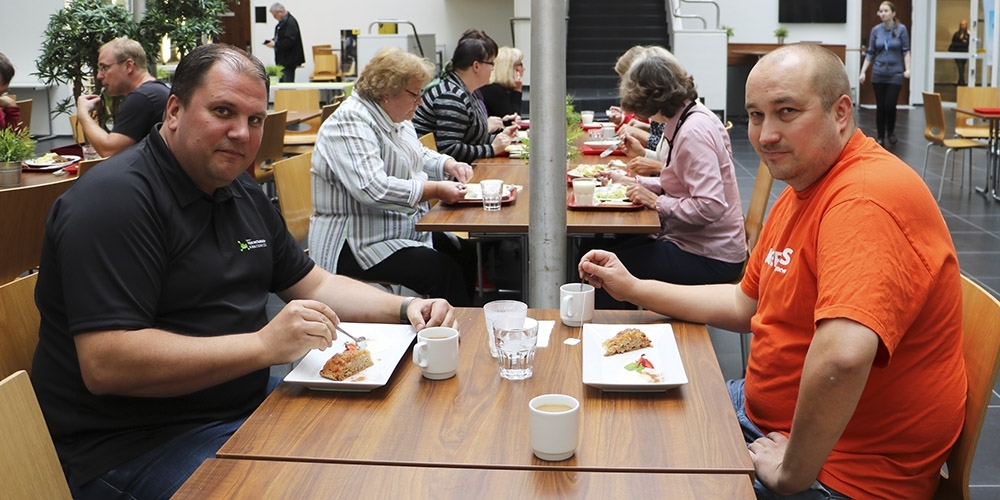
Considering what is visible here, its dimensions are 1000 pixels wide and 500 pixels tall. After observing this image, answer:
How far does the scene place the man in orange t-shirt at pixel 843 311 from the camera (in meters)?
1.68

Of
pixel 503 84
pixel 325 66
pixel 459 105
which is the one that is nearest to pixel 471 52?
pixel 459 105

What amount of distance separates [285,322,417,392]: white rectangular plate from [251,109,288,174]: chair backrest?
4778 millimetres

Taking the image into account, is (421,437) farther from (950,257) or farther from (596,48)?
(596,48)

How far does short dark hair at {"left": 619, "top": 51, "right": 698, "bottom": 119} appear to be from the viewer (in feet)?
12.7

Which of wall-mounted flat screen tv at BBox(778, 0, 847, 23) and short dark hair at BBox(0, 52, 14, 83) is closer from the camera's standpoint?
short dark hair at BBox(0, 52, 14, 83)

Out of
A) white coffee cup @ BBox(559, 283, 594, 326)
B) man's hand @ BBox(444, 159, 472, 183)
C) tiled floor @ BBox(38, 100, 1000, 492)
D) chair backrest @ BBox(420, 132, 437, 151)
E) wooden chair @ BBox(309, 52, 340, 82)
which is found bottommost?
tiled floor @ BBox(38, 100, 1000, 492)

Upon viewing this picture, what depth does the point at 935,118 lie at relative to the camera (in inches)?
334

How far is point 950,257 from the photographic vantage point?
177 cm

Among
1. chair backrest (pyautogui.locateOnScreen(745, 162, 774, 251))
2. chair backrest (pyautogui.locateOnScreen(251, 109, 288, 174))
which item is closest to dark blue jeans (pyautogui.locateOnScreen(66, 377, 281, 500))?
chair backrest (pyautogui.locateOnScreen(745, 162, 774, 251))

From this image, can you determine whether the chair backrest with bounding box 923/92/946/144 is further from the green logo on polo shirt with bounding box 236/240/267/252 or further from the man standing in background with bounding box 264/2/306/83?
the man standing in background with bounding box 264/2/306/83

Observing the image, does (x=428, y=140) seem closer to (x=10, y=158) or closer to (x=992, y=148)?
(x=10, y=158)

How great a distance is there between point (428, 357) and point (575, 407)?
1.36 feet

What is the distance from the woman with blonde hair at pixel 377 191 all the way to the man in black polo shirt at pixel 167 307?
144 centimetres

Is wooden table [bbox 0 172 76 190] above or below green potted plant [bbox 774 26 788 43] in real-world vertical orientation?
below
